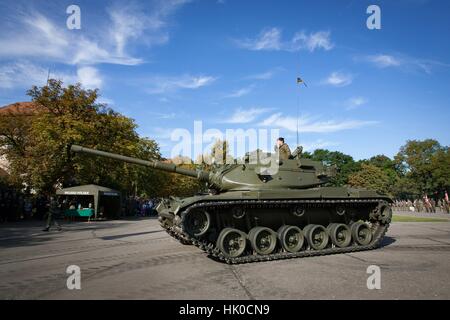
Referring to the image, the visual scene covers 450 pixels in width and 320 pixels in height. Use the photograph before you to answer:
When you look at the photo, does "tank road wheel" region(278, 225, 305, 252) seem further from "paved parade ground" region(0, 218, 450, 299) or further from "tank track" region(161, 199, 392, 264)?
"paved parade ground" region(0, 218, 450, 299)

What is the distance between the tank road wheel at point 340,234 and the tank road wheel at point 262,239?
2.12 metres

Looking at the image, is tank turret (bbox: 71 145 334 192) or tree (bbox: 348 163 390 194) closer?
tank turret (bbox: 71 145 334 192)

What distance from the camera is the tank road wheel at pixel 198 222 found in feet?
28.9

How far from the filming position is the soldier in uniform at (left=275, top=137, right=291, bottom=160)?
12156mm

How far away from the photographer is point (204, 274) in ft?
24.8

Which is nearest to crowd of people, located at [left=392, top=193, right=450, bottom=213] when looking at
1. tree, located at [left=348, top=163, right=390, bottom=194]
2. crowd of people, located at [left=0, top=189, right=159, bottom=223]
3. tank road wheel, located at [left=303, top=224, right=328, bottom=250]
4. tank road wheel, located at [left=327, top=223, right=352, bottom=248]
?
tree, located at [left=348, top=163, right=390, bottom=194]

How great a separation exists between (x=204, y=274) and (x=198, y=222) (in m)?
1.69

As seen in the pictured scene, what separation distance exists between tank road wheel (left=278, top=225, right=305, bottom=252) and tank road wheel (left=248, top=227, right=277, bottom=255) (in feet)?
0.82

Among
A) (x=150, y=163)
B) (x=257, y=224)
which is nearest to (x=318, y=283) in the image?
(x=257, y=224)

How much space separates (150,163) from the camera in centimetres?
1202

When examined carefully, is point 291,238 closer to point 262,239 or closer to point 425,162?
point 262,239

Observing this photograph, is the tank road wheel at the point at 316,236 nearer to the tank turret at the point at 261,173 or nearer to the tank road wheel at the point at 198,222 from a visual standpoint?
the tank turret at the point at 261,173

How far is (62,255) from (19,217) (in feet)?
55.8
